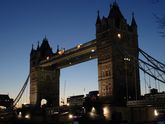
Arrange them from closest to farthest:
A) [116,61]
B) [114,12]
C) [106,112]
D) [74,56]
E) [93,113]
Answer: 1. [106,112]
2. [93,113]
3. [116,61]
4. [114,12]
5. [74,56]

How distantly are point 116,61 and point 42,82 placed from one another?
3234 centimetres

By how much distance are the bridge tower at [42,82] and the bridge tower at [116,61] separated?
86.3 feet

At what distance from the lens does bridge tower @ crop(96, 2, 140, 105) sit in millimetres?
56344

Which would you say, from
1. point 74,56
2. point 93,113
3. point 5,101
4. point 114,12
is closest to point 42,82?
point 74,56

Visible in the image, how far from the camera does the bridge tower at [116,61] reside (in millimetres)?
56344

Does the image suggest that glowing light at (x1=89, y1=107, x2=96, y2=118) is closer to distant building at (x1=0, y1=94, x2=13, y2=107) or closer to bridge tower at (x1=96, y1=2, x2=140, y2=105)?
bridge tower at (x1=96, y1=2, x2=140, y2=105)

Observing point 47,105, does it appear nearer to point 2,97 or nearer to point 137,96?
point 137,96

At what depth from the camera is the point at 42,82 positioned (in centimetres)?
8488

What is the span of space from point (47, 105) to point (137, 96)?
33912 mm

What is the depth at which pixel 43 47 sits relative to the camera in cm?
9031

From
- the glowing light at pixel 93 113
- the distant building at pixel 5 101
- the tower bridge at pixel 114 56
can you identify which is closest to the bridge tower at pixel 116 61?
the tower bridge at pixel 114 56

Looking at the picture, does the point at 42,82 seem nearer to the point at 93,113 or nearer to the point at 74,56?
the point at 74,56

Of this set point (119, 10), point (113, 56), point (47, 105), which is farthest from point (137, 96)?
point (47, 105)

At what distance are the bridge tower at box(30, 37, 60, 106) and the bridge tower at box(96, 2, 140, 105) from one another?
26293 millimetres
